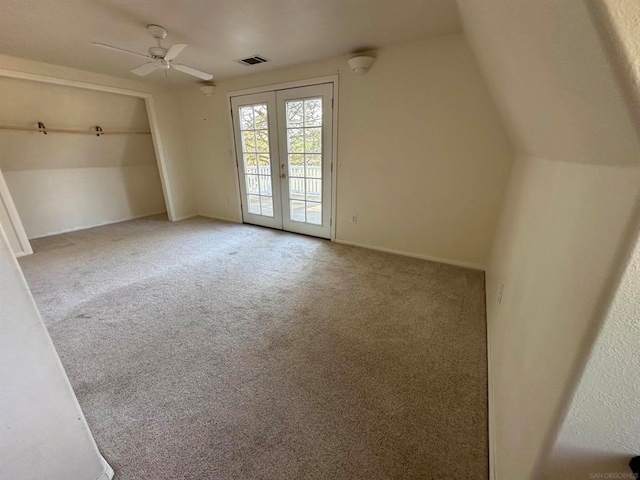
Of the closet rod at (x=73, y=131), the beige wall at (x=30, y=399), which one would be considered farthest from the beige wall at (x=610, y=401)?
the closet rod at (x=73, y=131)

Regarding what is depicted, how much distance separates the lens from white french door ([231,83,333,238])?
333 centimetres

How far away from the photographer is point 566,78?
64cm

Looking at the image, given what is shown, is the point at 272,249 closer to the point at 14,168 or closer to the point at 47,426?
the point at 47,426

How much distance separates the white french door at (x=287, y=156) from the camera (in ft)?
10.9

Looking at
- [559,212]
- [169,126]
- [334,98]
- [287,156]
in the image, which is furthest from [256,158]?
[559,212]

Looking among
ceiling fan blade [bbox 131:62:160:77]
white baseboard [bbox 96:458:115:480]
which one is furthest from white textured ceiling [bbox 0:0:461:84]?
white baseboard [bbox 96:458:115:480]

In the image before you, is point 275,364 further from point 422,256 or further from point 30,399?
point 422,256

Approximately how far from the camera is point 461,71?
240cm

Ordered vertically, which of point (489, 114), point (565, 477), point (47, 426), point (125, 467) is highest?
point (489, 114)

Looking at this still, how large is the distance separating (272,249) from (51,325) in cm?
213

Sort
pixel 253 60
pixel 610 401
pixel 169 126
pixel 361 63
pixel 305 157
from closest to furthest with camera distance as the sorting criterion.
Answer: pixel 610 401
pixel 361 63
pixel 253 60
pixel 305 157
pixel 169 126

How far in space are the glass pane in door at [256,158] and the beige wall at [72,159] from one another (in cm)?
196

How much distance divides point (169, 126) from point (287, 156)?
93.4 inches

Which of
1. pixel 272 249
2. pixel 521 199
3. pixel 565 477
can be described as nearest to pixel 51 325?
pixel 272 249
